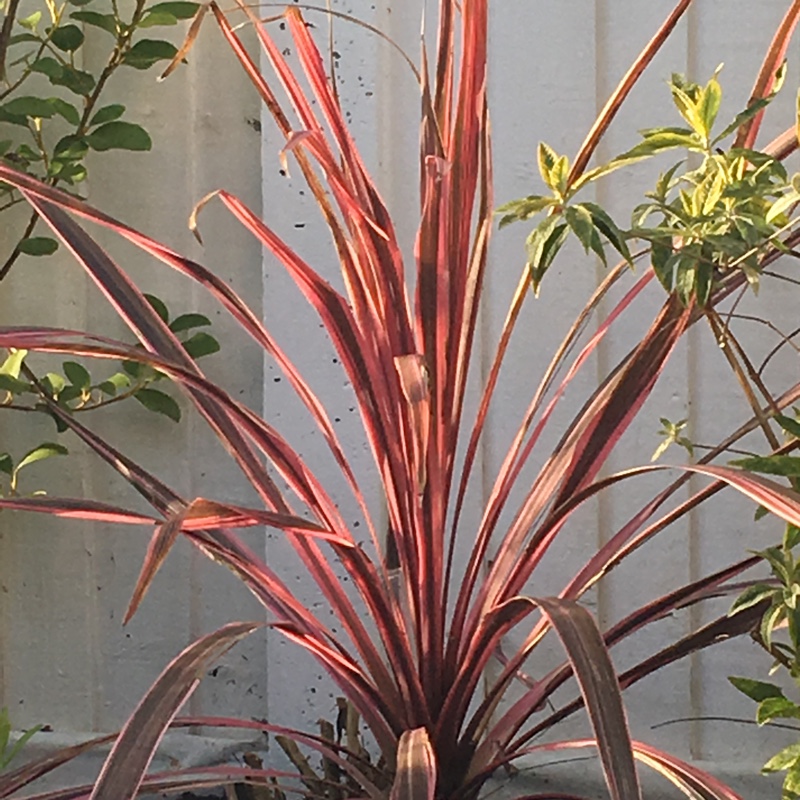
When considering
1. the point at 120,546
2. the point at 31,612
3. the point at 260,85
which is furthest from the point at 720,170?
the point at 31,612

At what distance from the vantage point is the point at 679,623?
3.99 ft

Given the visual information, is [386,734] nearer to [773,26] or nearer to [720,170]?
[720,170]

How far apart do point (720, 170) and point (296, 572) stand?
70 centimetres

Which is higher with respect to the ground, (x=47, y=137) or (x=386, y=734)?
(x=47, y=137)

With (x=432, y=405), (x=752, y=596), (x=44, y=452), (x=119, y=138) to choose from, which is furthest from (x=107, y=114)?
(x=752, y=596)

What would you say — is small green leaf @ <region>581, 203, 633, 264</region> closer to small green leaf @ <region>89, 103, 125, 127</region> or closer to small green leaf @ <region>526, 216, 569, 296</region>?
small green leaf @ <region>526, 216, 569, 296</region>

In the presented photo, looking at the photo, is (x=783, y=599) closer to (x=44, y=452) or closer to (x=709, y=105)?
(x=709, y=105)

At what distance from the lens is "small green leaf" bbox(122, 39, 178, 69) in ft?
4.01

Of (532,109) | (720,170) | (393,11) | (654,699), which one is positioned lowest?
(654,699)

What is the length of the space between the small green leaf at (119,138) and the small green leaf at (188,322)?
19cm

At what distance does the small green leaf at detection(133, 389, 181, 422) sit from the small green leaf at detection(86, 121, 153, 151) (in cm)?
27

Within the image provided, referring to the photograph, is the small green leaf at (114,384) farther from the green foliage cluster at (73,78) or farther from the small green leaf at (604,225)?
the small green leaf at (604,225)

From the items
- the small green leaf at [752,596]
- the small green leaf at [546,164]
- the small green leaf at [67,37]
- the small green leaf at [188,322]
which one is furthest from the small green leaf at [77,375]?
the small green leaf at [752,596]

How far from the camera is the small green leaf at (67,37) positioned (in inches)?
47.9
